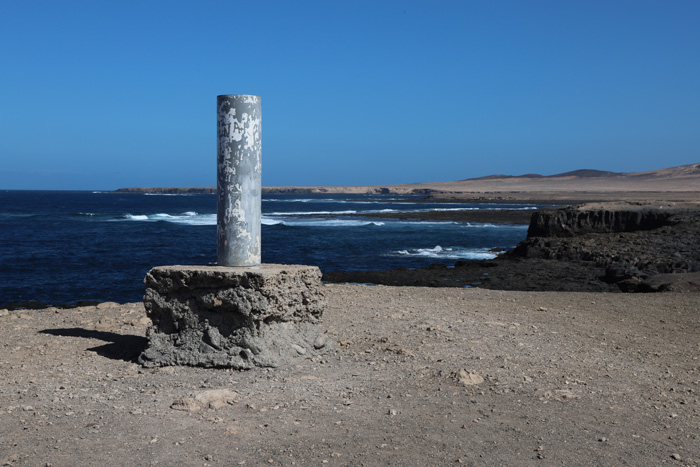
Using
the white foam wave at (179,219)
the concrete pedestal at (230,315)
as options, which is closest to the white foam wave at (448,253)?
the concrete pedestal at (230,315)

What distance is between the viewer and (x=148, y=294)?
7625mm

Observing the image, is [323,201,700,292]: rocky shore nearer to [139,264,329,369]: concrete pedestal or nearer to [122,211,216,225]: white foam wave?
[139,264,329,369]: concrete pedestal

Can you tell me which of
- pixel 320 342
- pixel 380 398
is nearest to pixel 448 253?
pixel 320 342

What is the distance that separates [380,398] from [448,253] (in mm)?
24261

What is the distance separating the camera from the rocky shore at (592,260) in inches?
671

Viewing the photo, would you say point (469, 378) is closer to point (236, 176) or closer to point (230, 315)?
point (230, 315)

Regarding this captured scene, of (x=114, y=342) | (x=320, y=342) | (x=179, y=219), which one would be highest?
(x=320, y=342)

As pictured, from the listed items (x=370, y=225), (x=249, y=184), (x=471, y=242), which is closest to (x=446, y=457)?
(x=249, y=184)

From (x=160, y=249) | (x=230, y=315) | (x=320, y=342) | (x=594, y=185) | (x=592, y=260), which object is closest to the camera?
(x=230, y=315)

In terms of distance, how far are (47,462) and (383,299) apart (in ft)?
25.0

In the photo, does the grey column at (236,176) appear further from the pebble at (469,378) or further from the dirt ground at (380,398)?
the pebble at (469,378)

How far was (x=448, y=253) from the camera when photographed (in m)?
30.2

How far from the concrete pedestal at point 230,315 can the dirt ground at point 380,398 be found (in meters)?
0.21

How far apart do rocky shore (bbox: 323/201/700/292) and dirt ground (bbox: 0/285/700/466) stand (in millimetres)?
6730
